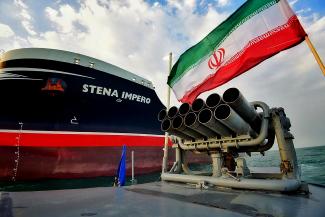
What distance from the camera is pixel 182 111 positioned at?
6.09 metres

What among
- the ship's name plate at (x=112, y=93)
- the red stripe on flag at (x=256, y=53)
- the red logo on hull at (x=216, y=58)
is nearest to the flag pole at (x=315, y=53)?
the red stripe on flag at (x=256, y=53)

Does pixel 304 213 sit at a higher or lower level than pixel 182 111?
lower

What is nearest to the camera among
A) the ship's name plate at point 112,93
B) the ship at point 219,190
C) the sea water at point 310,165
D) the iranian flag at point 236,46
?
the ship at point 219,190

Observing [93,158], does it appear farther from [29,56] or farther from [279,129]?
[279,129]

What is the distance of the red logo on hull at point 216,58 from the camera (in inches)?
307

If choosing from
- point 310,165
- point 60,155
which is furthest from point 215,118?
point 310,165

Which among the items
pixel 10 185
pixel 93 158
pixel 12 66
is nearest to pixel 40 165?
pixel 10 185

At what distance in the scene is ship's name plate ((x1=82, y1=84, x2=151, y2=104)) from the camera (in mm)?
16312

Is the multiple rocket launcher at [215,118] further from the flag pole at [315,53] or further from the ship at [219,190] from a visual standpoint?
the flag pole at [315,53]

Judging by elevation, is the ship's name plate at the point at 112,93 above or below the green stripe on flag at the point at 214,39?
above

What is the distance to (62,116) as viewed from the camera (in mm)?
15109

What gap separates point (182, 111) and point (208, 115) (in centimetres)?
86

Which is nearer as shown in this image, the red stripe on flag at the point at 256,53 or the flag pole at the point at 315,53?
the flag pole at the point at 315,53

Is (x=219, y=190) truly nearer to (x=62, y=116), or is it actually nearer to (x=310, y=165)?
(x=62, y=116)
